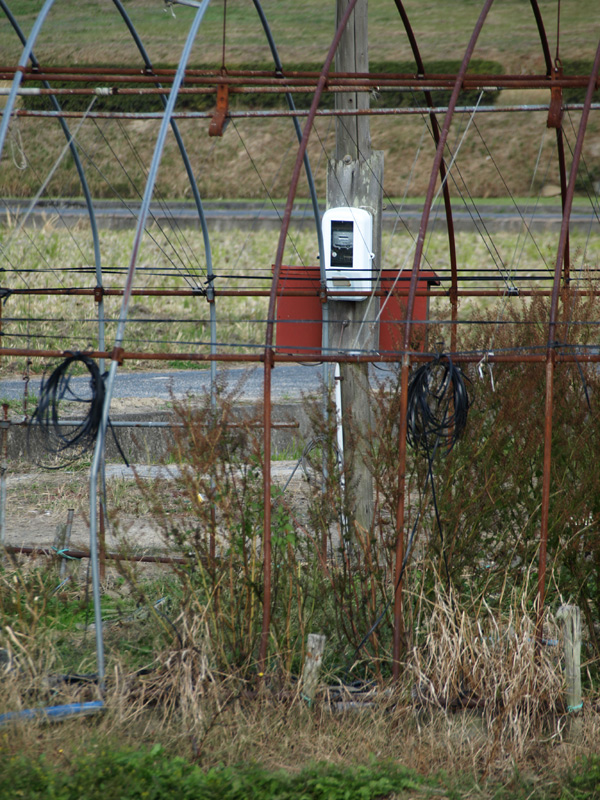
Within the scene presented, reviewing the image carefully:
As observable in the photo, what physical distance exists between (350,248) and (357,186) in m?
0.47

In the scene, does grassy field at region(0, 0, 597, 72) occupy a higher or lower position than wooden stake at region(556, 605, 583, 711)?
higher

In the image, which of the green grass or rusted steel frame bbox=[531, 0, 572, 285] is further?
rusted steel frame bbox=[531, 0, 572, 285]

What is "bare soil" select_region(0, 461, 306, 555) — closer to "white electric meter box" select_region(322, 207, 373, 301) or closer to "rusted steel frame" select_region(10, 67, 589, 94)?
"white electric meter box" select_region(322, 207, 373, 301)

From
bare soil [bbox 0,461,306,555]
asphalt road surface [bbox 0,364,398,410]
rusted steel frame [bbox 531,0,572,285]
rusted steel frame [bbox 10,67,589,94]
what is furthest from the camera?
asphalt road surface [bbox 0,364,398,410]

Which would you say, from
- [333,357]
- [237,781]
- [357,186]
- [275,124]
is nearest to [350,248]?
[357,186]

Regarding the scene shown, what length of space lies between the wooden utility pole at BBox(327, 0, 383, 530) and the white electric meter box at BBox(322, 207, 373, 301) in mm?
104

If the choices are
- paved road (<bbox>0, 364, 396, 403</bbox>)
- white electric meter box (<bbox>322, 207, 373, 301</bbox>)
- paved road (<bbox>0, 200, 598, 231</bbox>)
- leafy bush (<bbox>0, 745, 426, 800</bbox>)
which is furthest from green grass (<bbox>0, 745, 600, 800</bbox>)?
paved road (<bbox>0, 200, 598, 231</bbox>)

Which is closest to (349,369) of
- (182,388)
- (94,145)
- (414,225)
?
(182,388)

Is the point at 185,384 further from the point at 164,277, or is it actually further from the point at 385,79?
the point at 385,79

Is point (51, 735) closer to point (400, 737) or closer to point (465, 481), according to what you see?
point (400, 737)

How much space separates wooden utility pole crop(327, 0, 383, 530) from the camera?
5.98m

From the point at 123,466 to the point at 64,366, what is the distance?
5.77m

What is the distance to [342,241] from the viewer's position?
6117 millimetres

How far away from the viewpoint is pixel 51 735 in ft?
13.5
